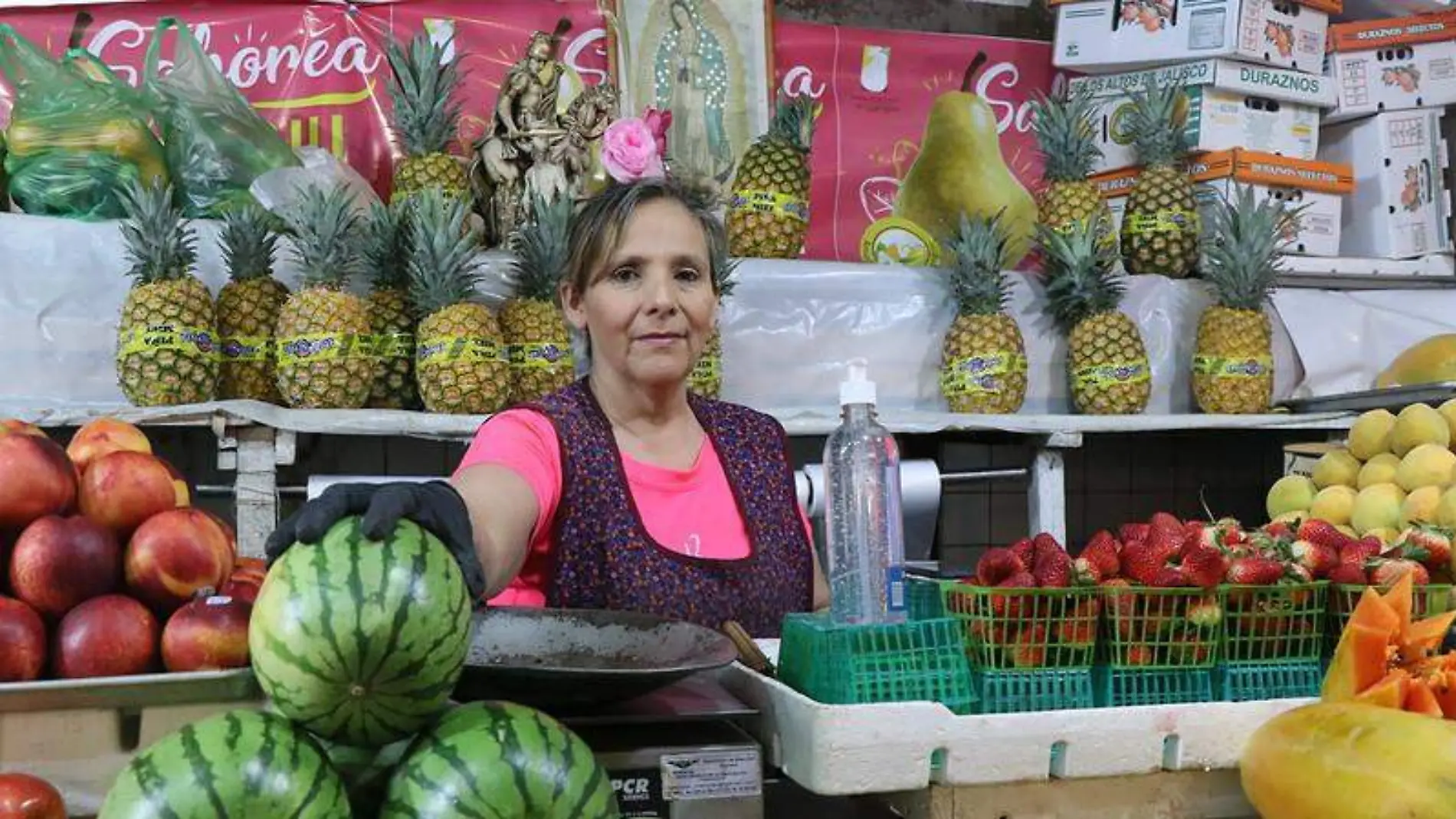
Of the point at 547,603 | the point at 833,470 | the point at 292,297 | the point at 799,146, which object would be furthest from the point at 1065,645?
the point at 799,146

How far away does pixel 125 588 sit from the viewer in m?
1.55

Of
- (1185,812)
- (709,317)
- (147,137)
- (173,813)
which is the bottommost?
(1185,812)

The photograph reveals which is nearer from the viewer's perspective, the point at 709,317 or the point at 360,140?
the point at 709,317

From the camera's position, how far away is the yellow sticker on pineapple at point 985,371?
3.62 meters

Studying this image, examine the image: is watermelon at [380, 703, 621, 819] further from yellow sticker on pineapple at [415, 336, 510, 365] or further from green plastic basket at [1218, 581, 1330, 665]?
yellow sticker on pineapple at [415, 336, 510, 365]

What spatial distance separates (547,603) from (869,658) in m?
1.05

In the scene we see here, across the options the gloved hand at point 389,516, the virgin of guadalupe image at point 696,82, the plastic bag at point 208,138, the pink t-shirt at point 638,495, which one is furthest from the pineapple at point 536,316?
the gloved hand at point 389,516

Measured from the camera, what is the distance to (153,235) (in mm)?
3047

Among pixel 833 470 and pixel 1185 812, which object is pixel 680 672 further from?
pixel 1185 812

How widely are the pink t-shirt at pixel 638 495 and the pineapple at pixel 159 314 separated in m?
1.05

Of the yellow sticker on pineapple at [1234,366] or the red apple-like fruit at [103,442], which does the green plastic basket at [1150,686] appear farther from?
the yellow sticker on pineapple at [1234,366]

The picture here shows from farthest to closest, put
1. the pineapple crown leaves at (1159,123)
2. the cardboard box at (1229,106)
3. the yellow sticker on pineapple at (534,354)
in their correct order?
the cardboard box at (1229,106) → the pineapple crown leaves at (1159,123) → the yellow sticker on pineapple at (534,354)

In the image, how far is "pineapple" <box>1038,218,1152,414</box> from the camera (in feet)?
12.3

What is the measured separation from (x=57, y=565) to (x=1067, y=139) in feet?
10.8
